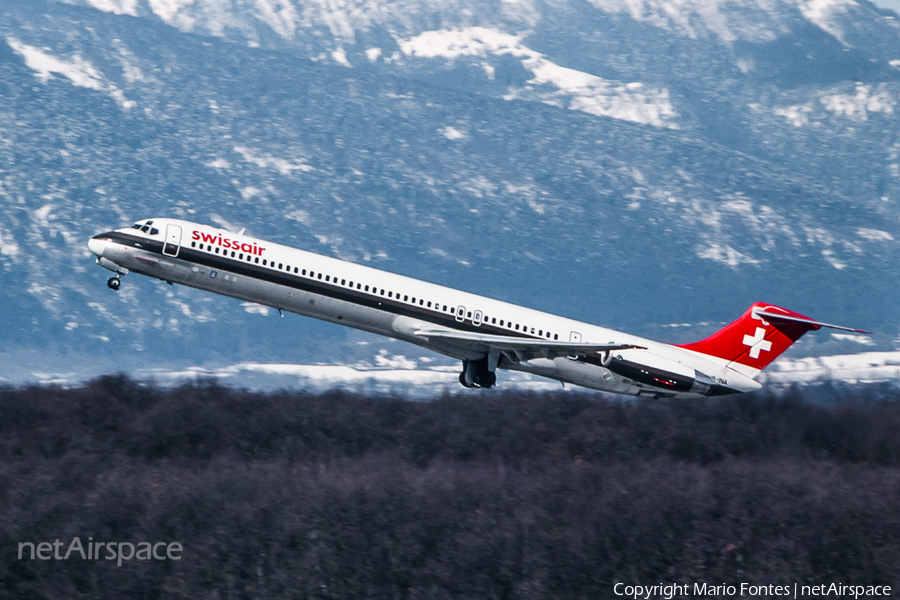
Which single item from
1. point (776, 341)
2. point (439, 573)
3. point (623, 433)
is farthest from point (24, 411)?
point (776, 341)

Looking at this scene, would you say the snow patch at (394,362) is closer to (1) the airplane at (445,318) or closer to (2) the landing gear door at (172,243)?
(1) the airplane at (445,318)

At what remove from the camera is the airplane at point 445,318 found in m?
38.4

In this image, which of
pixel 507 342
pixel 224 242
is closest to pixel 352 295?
pixel 224 242

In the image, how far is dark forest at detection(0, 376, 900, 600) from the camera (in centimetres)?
2947

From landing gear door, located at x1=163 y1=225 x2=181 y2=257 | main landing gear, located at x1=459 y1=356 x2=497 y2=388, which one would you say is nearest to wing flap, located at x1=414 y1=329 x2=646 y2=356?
main landing gear, located at x1=459 y1=356 x2=497 y2=388

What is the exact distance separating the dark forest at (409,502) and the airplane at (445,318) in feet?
11.8

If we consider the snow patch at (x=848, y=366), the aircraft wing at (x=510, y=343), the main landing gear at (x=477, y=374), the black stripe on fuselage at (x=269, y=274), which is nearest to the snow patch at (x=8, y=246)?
the snow patch at (x=848, y=366)

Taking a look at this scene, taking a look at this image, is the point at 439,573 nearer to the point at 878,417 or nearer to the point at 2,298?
the point at 878,417

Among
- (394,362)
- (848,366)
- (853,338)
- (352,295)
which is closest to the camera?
(352,295)

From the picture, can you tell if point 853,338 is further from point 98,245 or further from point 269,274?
point 98,245

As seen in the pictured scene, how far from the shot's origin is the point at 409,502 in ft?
107

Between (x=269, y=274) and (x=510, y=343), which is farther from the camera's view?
(x=510, y=343)

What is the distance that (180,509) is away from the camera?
31.5m

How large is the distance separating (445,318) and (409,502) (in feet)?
→ 31.3
